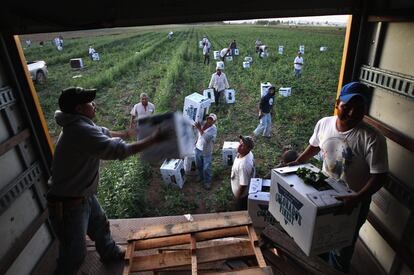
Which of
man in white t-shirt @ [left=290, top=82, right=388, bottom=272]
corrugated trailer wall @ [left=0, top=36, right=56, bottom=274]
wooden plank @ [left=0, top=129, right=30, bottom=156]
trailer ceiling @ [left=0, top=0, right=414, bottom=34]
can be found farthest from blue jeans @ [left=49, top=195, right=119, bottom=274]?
man in white t-shirt @ [left=290, top=82, right=388, bottom=272]

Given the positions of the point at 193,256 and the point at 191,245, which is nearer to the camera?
the point at 193,256

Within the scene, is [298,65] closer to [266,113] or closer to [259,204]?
[266,113]

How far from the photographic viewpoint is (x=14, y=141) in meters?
3.02

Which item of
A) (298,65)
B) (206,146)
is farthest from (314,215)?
(298,65)

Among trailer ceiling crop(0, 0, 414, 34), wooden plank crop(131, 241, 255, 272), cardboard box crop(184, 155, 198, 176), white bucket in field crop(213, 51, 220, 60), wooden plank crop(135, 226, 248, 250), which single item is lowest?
cardboard box crop(184, 155, 198, 176)

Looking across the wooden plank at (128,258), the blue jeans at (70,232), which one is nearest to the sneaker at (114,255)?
the blue jeans at (70,232)

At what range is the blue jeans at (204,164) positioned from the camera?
19.8 ft

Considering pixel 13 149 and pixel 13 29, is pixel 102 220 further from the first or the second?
pixel 13 29

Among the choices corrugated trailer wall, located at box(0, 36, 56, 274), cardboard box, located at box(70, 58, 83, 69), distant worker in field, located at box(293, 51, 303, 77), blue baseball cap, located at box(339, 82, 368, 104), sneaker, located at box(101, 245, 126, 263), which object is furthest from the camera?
cardboard box, located at box(70, 58, 83, 69)

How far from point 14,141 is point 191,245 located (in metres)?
2.12

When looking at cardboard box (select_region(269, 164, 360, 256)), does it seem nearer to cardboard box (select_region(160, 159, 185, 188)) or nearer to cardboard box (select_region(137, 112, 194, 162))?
cardboard box (select_region(137, 112, 194, 162))

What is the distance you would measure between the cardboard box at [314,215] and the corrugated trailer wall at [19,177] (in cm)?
269

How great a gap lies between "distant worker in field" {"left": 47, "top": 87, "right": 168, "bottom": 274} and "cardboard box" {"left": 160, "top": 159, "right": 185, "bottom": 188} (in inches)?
114

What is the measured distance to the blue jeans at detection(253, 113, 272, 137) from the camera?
8255mm
